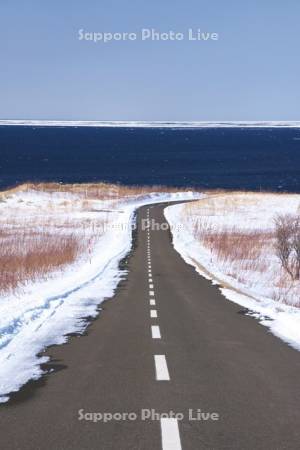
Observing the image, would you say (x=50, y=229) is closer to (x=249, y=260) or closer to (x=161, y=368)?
(x=249, y=260)

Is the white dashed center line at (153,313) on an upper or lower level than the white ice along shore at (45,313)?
lower

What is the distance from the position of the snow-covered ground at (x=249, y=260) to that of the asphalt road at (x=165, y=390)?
3.95 feet

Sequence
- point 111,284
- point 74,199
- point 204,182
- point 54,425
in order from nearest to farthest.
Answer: point 54,425, point 111,284, point 74,199, point 204,182

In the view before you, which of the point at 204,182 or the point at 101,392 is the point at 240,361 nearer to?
the point at 101,392

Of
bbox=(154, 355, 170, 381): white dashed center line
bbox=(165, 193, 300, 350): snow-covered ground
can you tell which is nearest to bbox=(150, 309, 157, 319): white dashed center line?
bbox=(165, 193, 300, 350): snow-covered ground

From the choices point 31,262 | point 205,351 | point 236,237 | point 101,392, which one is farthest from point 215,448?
point 236,237

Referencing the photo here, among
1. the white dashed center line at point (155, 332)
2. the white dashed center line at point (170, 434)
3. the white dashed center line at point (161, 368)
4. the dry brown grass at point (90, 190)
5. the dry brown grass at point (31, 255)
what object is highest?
the dry brown grass at point (90, 190)

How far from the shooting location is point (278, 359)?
28.5ft

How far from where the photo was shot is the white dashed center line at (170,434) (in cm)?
513

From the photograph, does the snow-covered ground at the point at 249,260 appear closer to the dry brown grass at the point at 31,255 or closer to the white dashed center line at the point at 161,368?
the white dashed center line at the point at 161,368

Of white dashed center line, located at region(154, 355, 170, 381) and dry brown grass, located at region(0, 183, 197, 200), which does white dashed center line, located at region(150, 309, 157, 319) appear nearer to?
white dashed center line, located at region(154, 355, 170, 381)

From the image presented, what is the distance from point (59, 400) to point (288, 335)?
549 cm

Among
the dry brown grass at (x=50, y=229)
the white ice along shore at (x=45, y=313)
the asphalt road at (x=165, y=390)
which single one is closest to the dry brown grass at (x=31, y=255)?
the dry brown grass at (x=50, y=229)

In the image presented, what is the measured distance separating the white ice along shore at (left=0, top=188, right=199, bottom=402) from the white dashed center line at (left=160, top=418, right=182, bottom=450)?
6.26 ft
